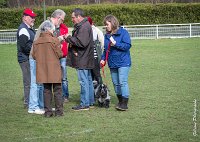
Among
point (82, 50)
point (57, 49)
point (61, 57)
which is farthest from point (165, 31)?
point (57, 49)

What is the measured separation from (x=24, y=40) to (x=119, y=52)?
6.34 ft

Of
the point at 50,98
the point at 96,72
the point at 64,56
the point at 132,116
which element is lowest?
the point at 132,116

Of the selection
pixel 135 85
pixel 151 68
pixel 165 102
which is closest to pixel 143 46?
pixel 151 68

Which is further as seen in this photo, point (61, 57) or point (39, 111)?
point (39, 111)

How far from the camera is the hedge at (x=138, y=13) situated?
33.8m

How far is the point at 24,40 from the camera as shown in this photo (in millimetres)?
10375

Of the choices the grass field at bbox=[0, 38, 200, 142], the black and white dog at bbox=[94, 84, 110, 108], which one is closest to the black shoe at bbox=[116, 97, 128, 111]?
the grass field at bbox=[0, 38, 200, 142]

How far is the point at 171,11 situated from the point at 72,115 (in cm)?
2529

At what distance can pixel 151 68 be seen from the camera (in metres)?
17.1

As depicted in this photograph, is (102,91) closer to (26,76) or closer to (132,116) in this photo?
(132,116)

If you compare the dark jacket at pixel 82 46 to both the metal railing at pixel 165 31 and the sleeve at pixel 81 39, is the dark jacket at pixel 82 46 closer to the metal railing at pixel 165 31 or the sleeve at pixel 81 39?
the sleeve at pixel 81 39

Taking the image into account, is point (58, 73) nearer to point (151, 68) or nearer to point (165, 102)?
point (165, 102)

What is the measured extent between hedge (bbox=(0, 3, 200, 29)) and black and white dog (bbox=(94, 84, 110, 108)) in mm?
22961

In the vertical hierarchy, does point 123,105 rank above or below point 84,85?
below
